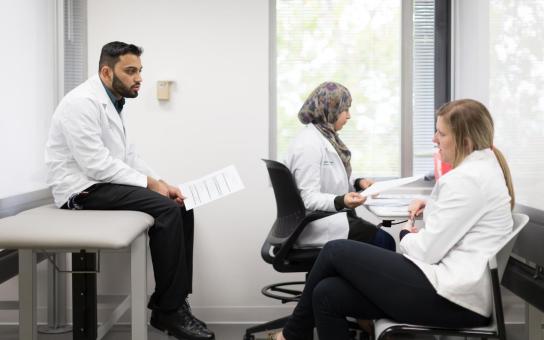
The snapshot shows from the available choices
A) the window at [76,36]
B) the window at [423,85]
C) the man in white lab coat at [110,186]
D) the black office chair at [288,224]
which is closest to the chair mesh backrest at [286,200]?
the black office chair at [288,224]

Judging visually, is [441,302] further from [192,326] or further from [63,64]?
[63,64]

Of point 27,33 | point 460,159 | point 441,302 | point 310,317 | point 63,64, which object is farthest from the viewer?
point 63,64

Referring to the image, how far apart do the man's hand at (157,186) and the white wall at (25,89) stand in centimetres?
59

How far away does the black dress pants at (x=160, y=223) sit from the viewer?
249cm

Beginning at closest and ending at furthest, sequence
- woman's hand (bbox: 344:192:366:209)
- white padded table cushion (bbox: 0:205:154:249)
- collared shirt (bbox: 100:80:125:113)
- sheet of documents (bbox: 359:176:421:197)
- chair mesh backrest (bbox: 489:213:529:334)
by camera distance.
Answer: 1. chair mesh backrest (bbox: 489:213:529:334)
2. white padded table cushion (bbox: 0:205:154:249)
3. sheet of documents (bbox: 359:176:421:197)
4. woman's hand (bbox: 344:192:366:209)
5. collared shirt (bbox: 100:80:125:113)

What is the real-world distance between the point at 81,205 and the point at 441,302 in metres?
1.49

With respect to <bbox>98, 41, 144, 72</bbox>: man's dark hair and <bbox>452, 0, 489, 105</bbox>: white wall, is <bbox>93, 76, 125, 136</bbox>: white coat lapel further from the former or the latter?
<bbox>452, 0, 489, 105</bbox>: white wall

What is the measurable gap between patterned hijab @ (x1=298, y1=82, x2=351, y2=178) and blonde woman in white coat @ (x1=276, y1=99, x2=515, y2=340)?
845mm

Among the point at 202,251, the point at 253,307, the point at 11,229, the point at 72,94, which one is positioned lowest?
the point at 253,307

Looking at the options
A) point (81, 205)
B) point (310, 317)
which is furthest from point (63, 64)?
point (310, 317)

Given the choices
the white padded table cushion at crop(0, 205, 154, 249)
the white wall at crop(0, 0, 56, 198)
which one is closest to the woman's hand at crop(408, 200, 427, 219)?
the white padded table cushion at crop(0, 205, 154, 249)

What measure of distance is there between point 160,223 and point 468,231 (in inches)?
48.4

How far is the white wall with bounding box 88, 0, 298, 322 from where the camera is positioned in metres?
3.38

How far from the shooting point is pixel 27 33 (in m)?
2.91
